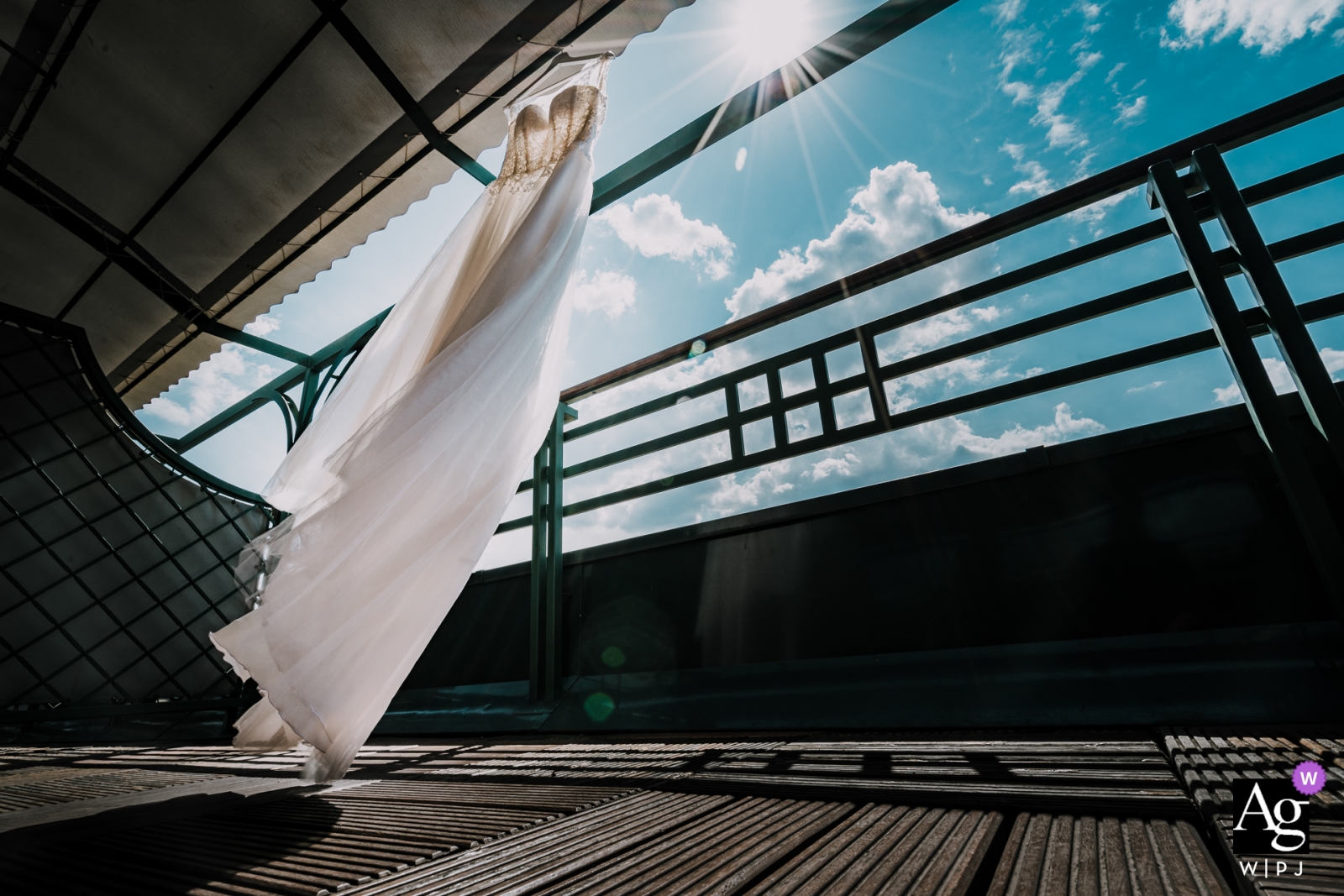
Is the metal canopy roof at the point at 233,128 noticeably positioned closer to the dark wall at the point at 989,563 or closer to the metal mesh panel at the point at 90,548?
the metal mesh panel at the point at 90,548

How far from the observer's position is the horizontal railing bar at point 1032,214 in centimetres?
170

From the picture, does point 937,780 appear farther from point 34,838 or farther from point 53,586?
point 53,586

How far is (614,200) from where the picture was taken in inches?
109

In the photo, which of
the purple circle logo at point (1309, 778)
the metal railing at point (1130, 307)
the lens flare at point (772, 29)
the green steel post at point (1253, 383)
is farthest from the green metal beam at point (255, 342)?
the purple circle logo at point (1309, 778)

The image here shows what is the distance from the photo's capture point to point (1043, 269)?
1974mm

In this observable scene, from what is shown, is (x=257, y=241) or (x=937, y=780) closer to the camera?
(x=937, y=780)

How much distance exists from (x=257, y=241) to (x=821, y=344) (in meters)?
3.07

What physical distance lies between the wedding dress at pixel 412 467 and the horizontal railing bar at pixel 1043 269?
100cm

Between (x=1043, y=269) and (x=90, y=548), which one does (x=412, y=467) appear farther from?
(x=90, y=548)

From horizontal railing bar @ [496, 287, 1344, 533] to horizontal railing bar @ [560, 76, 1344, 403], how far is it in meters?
0.39

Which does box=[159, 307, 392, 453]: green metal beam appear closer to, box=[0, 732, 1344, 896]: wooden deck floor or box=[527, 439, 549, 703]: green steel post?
box=[527, 439, 549, 703]: green steel post

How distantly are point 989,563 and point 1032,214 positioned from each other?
125 centimetres

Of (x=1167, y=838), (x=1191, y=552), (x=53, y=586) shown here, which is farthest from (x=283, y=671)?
(x=53, y=586)

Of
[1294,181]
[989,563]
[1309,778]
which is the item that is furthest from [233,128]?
[1294,181]
